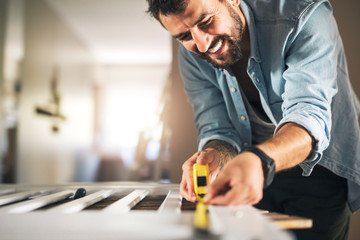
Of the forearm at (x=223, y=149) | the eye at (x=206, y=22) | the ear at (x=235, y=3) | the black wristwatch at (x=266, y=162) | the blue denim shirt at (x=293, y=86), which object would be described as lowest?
the black wristwatch at (x=266, y=162)

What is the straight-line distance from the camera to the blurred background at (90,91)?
187cm

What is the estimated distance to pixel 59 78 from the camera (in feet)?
15.5

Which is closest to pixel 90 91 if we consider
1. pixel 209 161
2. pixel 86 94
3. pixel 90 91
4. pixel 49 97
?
pixel 90 91

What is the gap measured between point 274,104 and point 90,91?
616 cm

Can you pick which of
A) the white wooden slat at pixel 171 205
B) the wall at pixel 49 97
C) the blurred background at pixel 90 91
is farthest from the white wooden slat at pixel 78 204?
the wall at pixel 49 97

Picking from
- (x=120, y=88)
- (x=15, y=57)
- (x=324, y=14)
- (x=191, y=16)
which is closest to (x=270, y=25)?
(x=324, y=14)

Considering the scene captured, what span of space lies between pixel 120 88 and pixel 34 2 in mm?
3935

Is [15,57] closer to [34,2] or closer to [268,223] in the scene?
[34,2]

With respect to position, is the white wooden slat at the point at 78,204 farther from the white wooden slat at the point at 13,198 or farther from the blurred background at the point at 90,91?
the blurred background at the point at 90,91

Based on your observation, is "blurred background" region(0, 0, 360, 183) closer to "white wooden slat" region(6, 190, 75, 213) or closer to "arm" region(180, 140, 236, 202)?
"arm" region(180, 140, 236, 202)

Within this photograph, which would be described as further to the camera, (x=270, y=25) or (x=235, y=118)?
(x=235, y=118)

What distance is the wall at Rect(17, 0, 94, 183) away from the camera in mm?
3773

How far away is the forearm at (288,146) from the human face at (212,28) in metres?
0.39

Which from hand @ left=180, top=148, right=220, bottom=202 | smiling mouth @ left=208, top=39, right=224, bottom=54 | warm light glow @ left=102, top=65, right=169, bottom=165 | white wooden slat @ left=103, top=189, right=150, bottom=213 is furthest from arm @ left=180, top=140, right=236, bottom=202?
warm light glow @ left=102, top=65, right=169, bottom=165
